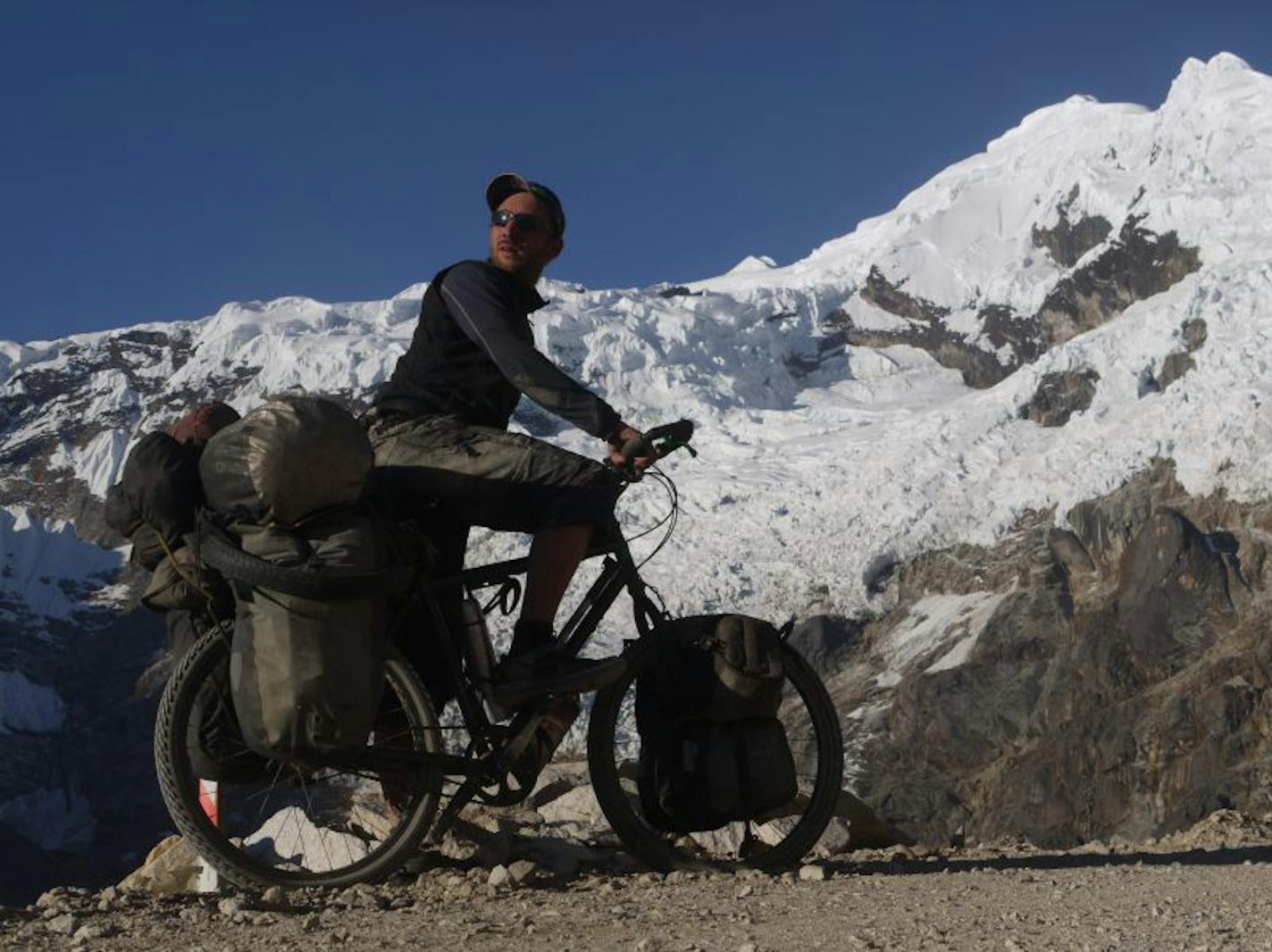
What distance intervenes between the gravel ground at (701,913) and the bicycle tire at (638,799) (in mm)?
92

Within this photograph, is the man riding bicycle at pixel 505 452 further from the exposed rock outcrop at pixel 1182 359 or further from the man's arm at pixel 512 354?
the exposed rock outcrop at pixel 1182 359

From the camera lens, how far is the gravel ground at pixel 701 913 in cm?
388

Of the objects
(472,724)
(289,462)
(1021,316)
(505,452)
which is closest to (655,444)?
(505,452)

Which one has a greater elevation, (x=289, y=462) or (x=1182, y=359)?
(x=1182, y=359)

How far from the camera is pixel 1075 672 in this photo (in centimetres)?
12238

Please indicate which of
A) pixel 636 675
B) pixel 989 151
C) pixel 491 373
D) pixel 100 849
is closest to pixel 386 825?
pixel 636 675

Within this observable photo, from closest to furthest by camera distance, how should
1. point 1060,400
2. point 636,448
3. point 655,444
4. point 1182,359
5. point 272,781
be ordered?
point 272,781, point 636,448, point 655,444, point 1182,359, point 1060,400

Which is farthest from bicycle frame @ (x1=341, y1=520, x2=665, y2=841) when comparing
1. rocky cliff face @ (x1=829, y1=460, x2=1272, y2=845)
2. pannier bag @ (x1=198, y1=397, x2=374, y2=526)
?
rocky cliff face @ (x1=829, y1=460, x2=1272, y2=845)

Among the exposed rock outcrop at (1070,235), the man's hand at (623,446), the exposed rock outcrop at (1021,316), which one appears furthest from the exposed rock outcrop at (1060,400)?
the man's hand at (623,446)

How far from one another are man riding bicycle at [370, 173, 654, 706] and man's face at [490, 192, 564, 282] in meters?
0.02

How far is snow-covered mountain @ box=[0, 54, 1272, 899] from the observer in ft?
328

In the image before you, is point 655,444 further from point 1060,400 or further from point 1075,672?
point 1075,672

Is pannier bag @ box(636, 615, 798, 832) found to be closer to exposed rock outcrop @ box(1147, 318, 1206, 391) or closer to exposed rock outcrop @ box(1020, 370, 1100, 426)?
exposed rock outcrop @ box(1147, 318, 1206, 391)

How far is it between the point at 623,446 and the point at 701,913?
1.38 meters
